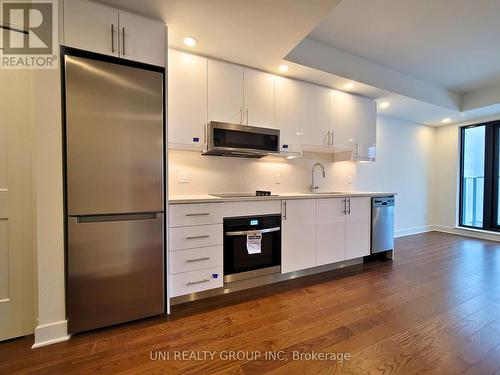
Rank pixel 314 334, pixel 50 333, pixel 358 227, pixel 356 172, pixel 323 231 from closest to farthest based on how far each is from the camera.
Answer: pixel 50 333 < pixel 314 334 < pixel 323 231 < pixel 358 227 < pixel 356 172

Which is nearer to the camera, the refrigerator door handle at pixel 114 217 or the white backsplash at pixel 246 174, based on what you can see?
the refrigerator door handle at pixel 114 217

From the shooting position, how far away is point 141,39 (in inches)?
68.7

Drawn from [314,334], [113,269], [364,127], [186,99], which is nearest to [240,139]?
[186,99]

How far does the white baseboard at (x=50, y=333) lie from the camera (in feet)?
4.86

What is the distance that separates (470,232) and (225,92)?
18.3 feet

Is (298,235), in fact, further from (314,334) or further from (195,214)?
(195,214)

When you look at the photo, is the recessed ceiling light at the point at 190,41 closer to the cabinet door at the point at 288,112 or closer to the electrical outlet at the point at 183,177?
the cabinet door at the point at 288,112

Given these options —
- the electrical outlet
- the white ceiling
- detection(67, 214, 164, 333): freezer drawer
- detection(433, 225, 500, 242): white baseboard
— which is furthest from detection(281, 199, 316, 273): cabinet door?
detection(433, 225, 500, 242): white baseboard

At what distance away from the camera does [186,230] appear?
1.94 metres

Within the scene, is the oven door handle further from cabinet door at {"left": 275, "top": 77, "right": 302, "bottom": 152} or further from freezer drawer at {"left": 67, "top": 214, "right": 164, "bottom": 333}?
cabinet door at {"left": 275, "top": 77, "right": 302, "bottom": 152}

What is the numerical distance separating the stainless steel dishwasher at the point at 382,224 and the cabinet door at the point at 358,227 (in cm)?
11

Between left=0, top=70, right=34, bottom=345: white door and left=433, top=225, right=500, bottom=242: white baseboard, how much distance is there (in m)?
6.74

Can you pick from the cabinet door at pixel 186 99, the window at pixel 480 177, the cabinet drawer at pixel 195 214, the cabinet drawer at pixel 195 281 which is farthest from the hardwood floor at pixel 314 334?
the window at pixel 480 177

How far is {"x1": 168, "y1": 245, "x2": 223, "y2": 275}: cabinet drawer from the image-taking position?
6.23ft
